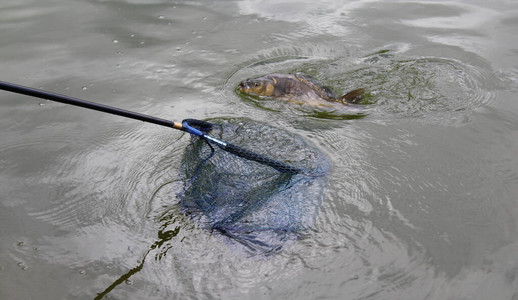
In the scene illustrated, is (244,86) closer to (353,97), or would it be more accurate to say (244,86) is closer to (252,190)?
(353,97)

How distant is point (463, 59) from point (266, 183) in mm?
3344

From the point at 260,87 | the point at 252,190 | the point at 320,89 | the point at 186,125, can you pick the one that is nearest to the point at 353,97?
the point at 320,89

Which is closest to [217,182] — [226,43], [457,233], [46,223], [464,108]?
[46,223]

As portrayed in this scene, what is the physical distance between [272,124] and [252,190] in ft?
3.77

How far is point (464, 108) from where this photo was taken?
454cm

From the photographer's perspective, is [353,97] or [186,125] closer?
[186,125]

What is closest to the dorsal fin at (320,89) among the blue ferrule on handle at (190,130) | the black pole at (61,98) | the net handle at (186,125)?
the net handle at (186,125)

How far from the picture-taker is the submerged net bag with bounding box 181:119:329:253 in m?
3.07

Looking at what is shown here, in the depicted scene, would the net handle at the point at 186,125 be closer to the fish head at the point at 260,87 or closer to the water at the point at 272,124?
the water at the point at 272,124

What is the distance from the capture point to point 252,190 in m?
3.28

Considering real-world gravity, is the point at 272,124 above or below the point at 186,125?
below

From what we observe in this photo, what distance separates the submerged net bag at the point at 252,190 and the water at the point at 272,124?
3.7 inches

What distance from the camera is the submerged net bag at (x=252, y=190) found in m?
3.07

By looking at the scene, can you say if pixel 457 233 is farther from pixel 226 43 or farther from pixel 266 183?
pixel 226 43
